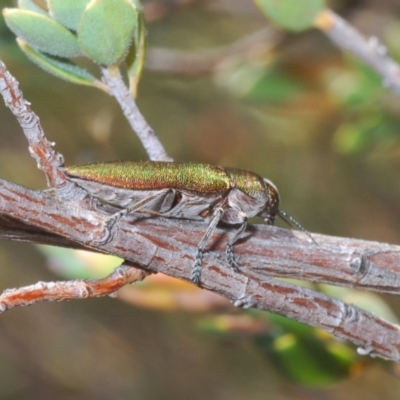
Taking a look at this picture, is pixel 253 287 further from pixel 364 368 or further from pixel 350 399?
pixel 350 399

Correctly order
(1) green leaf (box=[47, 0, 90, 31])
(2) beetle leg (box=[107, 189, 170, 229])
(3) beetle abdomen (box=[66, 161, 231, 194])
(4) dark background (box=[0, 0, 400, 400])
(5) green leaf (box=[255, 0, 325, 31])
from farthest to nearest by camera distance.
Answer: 1. (4) dark background (box=[0, 0, 400, 400])
2. (5) green leaf (box=[255, 0, 325, 31])
3. (3) beetle abdomen (box=[66, 161, 231, 194])
4. (1) green leaf (box=[47, 0, 90, 31])
5. (2) beetle leg (box=[107, 189, 170, 229])

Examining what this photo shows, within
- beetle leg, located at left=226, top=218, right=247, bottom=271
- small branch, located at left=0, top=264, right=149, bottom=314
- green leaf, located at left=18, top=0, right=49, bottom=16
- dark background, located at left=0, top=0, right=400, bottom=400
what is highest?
dark background, located at left=0, top=0, right=400, bottom=400

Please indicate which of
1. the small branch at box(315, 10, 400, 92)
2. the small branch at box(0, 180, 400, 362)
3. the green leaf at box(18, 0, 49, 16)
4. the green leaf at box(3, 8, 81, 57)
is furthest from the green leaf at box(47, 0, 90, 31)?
the small branch at box(315, 10, 400, 92)

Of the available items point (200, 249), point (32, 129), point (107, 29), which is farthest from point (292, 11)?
point (32, 129)

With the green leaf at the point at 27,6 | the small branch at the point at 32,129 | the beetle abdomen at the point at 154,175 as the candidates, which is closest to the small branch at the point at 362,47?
the beetle abdomen at the point at 154,175

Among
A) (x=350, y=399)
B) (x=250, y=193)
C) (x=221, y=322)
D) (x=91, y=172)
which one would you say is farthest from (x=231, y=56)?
(x=350, y=399)

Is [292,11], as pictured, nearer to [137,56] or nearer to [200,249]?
[137,56]

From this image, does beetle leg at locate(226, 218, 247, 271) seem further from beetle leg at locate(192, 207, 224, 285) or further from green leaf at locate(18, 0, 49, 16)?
green leaf at locate(18, 0, 49, 16)

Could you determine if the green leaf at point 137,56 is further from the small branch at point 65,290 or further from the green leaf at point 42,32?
the small branch at point 65,290
